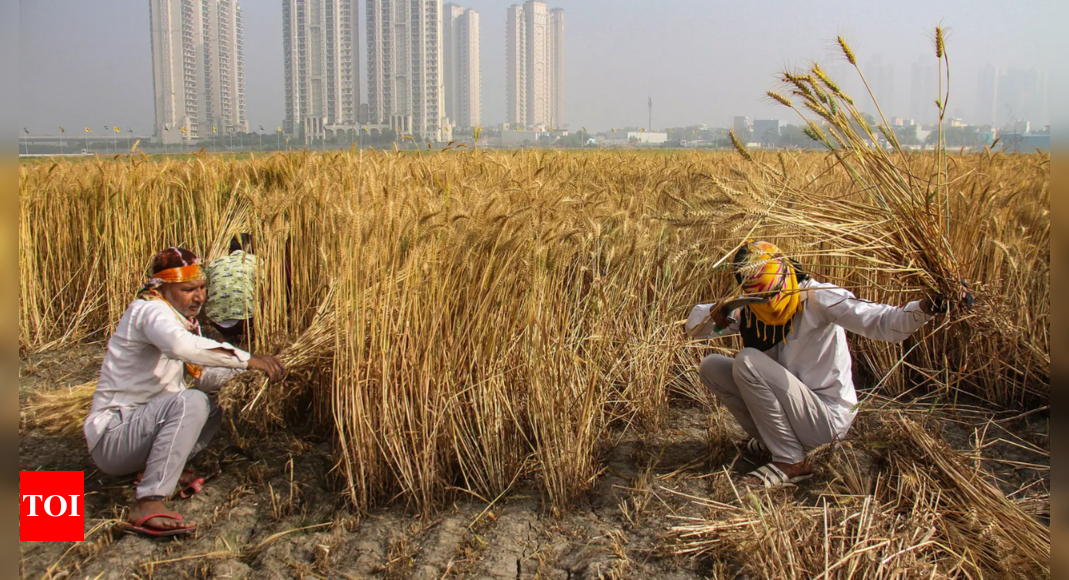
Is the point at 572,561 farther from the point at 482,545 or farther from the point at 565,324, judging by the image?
the point at 565,324

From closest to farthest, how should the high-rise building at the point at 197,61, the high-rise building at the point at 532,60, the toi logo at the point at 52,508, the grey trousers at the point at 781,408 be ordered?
the toi logo at the point at 52,508, the grey trousers at the point at 781,408, the high-rise building at the point at 197,61, the high-rise building at the point at 532,60

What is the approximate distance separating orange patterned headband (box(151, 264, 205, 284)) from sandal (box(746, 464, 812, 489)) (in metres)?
2.10

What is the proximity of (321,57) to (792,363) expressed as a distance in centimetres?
6355

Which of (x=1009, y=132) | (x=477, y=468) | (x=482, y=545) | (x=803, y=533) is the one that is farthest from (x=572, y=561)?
(x=1009, y=132)

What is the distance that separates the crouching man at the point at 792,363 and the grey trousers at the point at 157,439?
5.97 ft

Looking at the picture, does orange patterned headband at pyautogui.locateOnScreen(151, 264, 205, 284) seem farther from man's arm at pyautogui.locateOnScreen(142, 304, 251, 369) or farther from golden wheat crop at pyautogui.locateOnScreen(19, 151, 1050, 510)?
golden wheat crop at pyautogui.locateOnScreen(19, 151, 1050, 510)

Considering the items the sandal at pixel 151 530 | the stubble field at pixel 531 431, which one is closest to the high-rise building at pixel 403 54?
the stubble field at pixel 531 431

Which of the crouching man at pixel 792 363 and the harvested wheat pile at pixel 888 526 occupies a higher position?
the crouching man at pixel 792 363

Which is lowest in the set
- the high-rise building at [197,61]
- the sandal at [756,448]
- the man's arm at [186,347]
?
the sandal at [756,448]

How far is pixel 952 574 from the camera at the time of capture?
193 centimetres

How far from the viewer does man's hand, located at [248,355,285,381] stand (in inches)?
91.4

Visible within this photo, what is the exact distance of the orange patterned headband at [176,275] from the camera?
7.88 feet

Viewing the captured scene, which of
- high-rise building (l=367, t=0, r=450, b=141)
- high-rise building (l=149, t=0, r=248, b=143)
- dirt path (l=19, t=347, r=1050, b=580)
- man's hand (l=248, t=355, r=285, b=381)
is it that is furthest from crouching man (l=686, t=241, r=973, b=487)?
high-rise building (l=367, t=0, r=450, b=141)

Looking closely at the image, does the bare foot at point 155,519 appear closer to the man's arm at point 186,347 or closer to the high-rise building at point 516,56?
the man's arm at point 186,347
